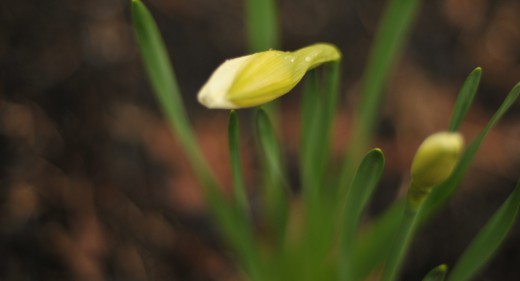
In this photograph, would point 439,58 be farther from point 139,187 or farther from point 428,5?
point 139,187

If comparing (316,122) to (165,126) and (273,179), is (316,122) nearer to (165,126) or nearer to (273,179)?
(273,179)

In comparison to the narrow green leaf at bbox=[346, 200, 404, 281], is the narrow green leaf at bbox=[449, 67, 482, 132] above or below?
above

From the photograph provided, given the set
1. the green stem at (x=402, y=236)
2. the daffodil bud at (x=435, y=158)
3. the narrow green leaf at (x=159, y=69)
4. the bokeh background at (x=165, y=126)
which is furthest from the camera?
the bokeh background at (x=165, y=126)

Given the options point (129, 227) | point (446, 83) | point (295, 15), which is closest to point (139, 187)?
point (129, 227)

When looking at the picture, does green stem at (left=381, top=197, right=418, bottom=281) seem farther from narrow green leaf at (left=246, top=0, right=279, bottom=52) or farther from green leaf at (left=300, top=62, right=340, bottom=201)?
narrow green leaf at (left=246, top=0, right=279, bottom=52)

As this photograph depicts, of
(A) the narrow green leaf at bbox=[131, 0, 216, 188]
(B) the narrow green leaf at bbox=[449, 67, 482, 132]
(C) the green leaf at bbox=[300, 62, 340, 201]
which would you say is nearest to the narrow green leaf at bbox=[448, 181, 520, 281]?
(B) the narrow green leaf at bbox=[449, 67, 482, 132]

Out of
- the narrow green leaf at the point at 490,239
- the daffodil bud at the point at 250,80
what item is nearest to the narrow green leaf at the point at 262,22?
the daffodil bud at the point at 250,80

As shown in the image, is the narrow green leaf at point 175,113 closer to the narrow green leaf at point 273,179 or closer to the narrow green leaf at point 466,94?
the narrow green leaf at point 273,179
